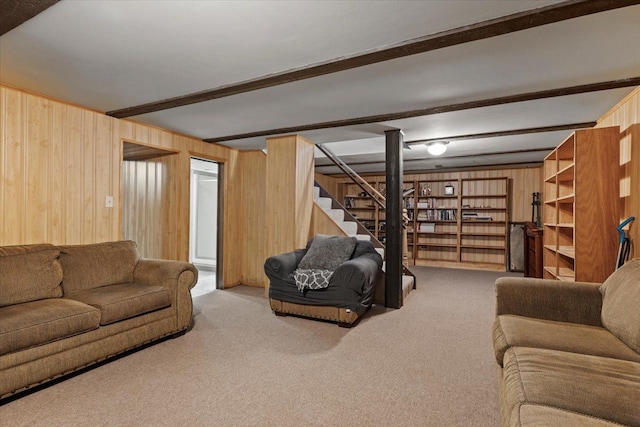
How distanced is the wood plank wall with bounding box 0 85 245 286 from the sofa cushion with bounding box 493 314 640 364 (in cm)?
388

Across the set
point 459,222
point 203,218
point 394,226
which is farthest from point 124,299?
point 459,222

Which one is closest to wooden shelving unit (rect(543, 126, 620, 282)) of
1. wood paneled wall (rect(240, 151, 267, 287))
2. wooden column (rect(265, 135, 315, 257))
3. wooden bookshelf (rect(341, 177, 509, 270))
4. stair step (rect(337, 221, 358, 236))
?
stair step (rect(337, 221, 358, 236))

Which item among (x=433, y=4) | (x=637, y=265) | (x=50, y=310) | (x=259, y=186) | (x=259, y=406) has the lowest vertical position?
(x=259, y=406)

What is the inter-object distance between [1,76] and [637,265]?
187 inches

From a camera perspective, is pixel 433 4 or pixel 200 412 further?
pixel 200 412

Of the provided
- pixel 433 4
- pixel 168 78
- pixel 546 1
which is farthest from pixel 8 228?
pixel 546 1

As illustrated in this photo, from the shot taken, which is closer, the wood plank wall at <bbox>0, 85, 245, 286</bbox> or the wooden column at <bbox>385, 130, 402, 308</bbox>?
the wood plank wall at <bbox>0, 85, 245, 286</bbox>

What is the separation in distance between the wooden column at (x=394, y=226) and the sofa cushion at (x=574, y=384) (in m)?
2.49

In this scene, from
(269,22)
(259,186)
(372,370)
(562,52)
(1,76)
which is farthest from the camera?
(259,186)

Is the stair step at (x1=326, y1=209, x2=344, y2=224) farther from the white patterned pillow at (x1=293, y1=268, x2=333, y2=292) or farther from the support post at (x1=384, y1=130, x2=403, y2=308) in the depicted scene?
the white patterned pillow at (x1=293, y1=268, x2=333, y2=292)

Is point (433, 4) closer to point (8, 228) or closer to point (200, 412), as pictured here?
point (200, 412)

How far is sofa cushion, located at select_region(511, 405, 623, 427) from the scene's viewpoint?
3.38 ft

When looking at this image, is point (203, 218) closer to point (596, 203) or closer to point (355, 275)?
point (355, 275)

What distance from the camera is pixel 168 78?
2.63m
